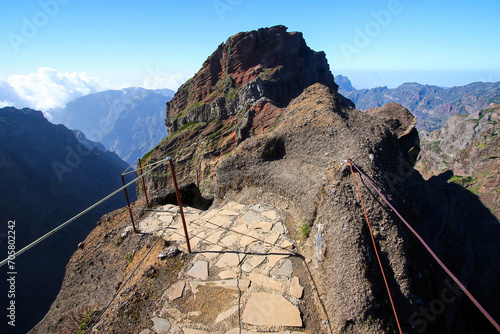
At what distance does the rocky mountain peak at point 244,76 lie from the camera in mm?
50775

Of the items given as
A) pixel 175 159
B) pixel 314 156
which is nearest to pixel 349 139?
pixel 314 156

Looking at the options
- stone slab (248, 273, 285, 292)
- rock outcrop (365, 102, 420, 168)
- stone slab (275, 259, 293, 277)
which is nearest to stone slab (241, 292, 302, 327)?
stone slab (248, 273, 285, 292)

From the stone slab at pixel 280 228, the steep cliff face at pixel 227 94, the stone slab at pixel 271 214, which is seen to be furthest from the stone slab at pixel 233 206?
the steep cliff face at pixel 227 94

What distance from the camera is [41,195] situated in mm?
100188

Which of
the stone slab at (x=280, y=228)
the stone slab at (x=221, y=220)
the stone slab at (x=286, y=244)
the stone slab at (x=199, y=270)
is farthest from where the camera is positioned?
the stone slab at (x=221, y=220)

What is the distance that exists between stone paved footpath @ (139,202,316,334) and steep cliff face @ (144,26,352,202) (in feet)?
94.2

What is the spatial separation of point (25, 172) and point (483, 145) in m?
153

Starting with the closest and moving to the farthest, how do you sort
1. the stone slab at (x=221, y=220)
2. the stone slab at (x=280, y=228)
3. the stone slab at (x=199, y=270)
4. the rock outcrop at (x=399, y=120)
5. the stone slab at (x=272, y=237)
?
the stone slab at (x=199, y=270), the stone slab at (x=272, y=237), the stone slab at (x=280, y=228), the stone slab at (x=221, y=220), the rock outcrop at (x=399, y=120)

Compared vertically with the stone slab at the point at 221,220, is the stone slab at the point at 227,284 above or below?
below

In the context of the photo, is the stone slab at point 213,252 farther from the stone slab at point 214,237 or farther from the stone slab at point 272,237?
the stone slab at point 272,237

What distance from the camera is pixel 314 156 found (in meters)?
6.90

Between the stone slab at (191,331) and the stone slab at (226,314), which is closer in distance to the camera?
the stone slab at (191,331)

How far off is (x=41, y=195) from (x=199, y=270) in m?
128

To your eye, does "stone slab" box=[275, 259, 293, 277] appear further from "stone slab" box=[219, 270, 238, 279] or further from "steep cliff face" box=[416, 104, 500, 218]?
"steep cliff face" box=[416, 104, 500, 218]
